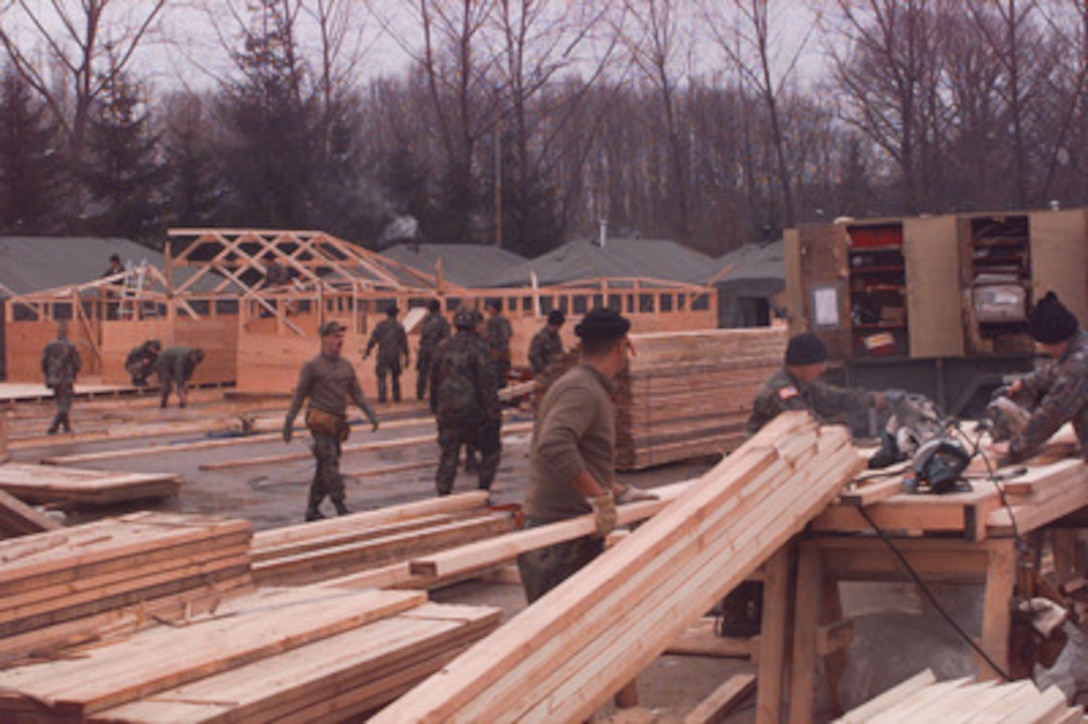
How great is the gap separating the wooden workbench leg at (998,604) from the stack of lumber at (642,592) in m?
0.78

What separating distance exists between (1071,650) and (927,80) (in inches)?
1592

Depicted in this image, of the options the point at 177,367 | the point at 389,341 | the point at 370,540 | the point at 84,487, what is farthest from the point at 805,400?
the point at 177,367

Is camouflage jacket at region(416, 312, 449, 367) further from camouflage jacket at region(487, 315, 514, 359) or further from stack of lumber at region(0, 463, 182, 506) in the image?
stack of lumber at region(0, 463, 182, 506)

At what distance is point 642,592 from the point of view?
5160mm

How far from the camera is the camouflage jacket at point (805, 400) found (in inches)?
330

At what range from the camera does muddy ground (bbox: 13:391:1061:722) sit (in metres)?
7.24

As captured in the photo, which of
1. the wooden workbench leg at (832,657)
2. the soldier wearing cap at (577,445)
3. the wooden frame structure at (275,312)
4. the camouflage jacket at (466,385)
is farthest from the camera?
the wooden frame structure at (275,312)

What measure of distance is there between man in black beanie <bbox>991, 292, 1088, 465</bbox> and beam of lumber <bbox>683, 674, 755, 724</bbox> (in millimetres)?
2011

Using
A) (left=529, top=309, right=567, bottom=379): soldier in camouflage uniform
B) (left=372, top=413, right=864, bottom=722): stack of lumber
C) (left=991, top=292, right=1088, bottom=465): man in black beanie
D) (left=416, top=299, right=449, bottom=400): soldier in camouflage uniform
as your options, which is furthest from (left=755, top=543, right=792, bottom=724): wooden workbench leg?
(left=416, top=299, right=449, bottom=400): soldier in camouflage uniform

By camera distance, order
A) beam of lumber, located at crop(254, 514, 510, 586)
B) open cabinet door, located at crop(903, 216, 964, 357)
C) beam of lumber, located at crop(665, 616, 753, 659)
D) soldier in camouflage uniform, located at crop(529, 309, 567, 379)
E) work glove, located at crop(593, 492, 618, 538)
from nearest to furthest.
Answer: work glove, located at crop(593, 492, 618, 538), beam of lumber, located at crop(665, 616, 753, 659), beam of lumber, located at crop(254, 514, 510, 586), open cabinet door, located at crop(903, 216, 964, 357), soldier in camouflage uniform, located at crop(529, 309, 567, 379)

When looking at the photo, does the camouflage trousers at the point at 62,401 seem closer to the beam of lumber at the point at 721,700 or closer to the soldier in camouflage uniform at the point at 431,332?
the soldier in camouflage uniform at the point at 431,332

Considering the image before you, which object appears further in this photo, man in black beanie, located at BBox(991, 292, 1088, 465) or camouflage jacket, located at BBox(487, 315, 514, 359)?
camouflage jacket, located at BBox(487, 315, 514, 359)

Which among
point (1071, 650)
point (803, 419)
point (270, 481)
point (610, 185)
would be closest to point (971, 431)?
point (1071, 650)

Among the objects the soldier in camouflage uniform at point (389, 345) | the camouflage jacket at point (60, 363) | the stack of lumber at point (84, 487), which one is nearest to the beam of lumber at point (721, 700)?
the stack of lumber at point (84, 487)
